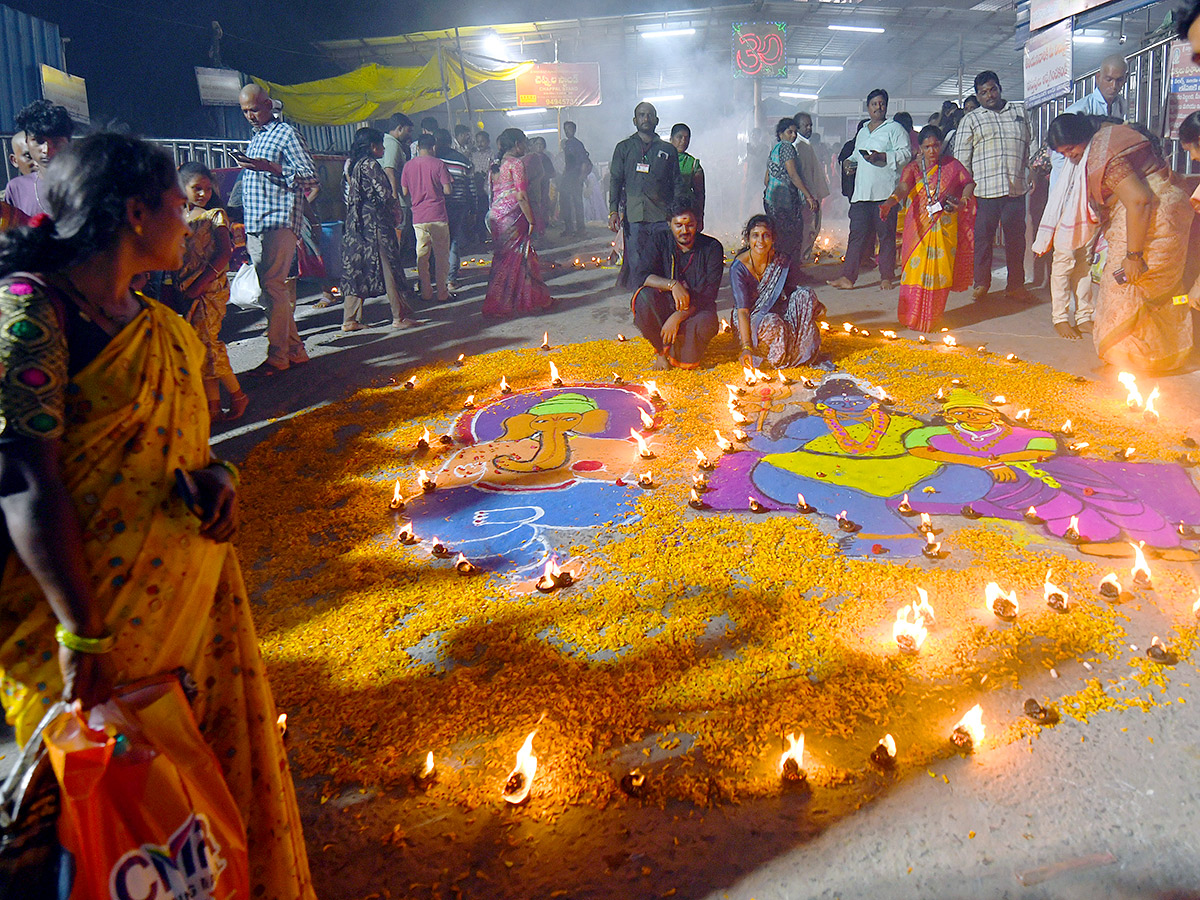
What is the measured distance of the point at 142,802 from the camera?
142cm

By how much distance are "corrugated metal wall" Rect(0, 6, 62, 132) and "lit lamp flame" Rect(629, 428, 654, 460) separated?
36.5ft

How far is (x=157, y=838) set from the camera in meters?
1.43

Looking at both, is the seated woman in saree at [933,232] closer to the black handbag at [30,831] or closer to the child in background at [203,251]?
the child in background at [203,251]

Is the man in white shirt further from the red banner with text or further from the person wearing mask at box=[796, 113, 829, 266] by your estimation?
the red banner with text

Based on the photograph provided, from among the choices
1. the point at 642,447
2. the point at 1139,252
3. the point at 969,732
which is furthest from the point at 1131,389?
the point at 969,732

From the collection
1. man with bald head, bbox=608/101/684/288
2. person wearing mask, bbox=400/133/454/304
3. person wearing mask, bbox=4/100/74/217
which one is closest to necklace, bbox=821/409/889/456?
man with bald head, bbox=608/101/684/288

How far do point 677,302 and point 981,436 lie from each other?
2.76 meters

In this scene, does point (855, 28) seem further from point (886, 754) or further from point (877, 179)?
point (886, 754)

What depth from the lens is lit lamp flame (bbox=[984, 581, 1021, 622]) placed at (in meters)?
3.06

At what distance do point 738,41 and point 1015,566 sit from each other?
2290 centimetres

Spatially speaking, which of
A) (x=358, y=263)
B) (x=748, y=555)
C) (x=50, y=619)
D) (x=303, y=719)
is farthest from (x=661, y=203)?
(x=50, y=619)

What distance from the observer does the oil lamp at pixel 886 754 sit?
2.38 metres

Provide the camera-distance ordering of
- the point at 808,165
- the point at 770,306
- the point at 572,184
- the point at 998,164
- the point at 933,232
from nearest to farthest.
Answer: the point at 770,306
the point at 933,232
the point at 998,164
the point at 808,165
the point at 572,184

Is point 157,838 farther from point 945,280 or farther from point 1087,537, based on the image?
point 945,280
